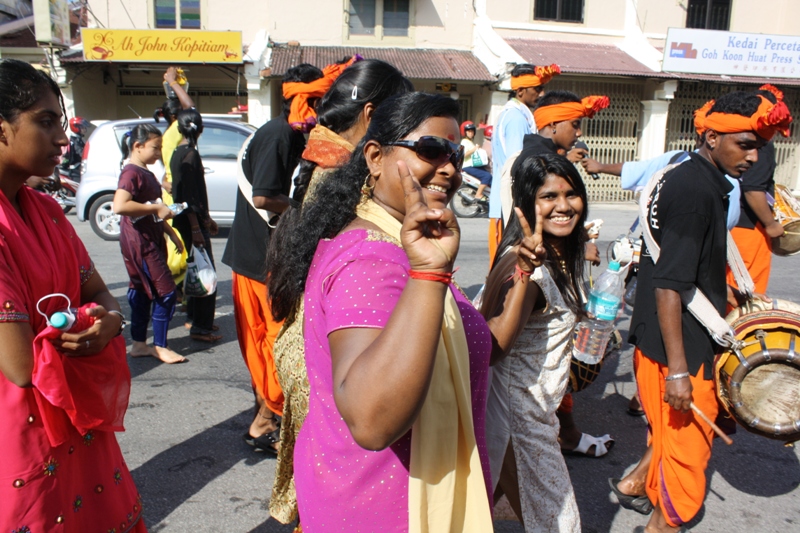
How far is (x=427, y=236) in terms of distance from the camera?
48.9 inches

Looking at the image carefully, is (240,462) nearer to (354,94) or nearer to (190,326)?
(354,94)

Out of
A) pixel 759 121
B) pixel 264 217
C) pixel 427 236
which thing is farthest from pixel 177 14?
pixel 427 236

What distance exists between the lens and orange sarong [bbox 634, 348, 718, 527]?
8.63ft

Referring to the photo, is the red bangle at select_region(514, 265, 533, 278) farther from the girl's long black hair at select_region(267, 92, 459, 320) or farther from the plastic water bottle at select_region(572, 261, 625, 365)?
the plastic water bottle at select_region(572, 261, 625, 365)

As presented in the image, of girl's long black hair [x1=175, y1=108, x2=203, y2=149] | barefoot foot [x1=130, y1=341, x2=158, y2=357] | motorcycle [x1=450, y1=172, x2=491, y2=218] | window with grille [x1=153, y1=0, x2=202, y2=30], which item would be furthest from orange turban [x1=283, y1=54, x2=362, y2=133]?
window with grille [x1=153, y1=0, x2=202, y2=30]

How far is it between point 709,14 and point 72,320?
19736 millimetres

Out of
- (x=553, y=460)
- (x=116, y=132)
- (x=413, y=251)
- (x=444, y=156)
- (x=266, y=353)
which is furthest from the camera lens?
(x=116, y=132)

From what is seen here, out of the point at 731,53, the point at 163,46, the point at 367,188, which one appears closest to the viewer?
the point at 367,188

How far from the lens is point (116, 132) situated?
963 cm

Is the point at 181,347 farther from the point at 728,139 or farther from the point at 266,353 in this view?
the point at 728,139

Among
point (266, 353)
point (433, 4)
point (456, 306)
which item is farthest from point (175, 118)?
point (433, 4)

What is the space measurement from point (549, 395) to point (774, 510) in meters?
1.67

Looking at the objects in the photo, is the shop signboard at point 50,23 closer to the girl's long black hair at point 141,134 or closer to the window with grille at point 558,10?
the window with grille at point 558,10

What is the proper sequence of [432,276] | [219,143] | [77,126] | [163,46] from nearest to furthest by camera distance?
[432,276]
[219,143]
[77,126]
[163,46]
